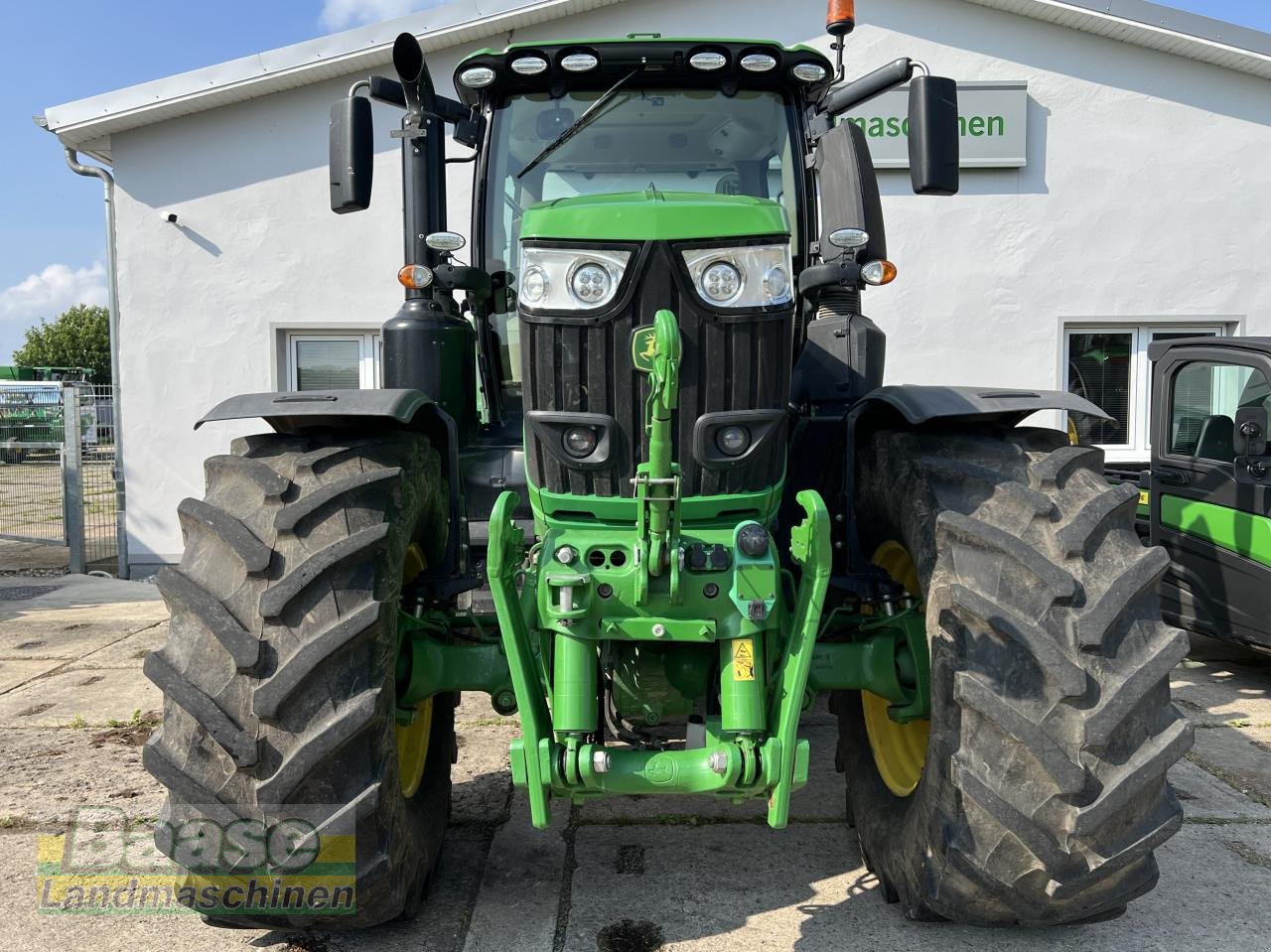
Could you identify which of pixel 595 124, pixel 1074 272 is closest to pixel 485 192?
pixel 595 124

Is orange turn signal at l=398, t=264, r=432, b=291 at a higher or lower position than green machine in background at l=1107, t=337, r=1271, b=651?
higher

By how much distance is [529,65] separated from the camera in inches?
133

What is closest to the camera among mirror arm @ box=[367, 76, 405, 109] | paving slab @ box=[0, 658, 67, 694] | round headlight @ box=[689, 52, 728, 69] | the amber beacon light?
the amber beacon light

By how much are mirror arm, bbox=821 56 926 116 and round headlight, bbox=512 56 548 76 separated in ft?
3.46

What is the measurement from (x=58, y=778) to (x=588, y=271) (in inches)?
127

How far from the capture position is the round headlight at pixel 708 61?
333 cm

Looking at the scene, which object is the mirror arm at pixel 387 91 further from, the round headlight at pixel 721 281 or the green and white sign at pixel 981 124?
the green and white sign at pixel 981 124

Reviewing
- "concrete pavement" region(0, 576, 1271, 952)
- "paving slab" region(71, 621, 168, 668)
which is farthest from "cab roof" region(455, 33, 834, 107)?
"paving slab" region(71, 621, 168, 668)

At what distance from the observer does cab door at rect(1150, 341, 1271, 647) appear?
16.5ft

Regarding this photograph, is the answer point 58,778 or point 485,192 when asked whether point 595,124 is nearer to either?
point 485,192

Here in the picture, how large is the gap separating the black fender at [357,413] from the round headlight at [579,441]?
1.46ft

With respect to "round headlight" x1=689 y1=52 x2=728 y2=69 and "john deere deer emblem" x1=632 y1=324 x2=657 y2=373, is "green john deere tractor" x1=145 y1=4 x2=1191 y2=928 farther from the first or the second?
"round headlight" x1=689 y1=52 x2=728 y2=69

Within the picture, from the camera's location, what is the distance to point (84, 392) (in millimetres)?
9930

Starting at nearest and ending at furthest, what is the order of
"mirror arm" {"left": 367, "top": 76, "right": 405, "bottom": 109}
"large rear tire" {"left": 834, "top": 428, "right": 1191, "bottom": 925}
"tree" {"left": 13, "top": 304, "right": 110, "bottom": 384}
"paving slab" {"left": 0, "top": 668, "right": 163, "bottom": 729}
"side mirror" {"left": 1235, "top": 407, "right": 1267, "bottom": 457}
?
"large rear tire" {"left": 834, "top": 428, "right": 1191, "bottom": 925}, "mirror arm" {"left": 367, "top": 76, "right": 405, "bottom": 109}, "paving slab" {"left": 0, "top": 668, "right": 163, "bottom": 729}, "side mirror" {"left": 1235, "top": 407, "right": 1267, "bottom": 457}, "tree" {"left": 13, "top": 304, "right": 110, "bottom": 384}
